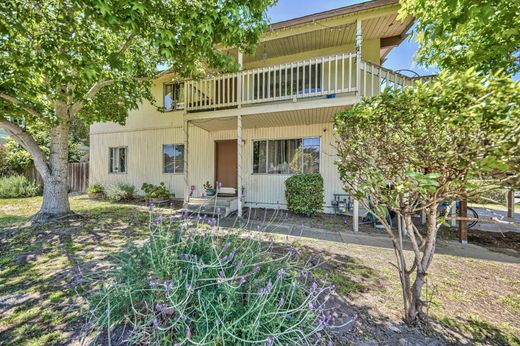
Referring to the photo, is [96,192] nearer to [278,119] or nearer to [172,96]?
[172,96]

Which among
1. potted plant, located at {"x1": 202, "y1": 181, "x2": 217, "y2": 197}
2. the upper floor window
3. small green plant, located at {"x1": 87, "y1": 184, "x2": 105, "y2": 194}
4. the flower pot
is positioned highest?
the upper floor window

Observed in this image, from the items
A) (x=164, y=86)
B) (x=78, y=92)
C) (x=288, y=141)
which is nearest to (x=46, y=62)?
(x=78, y=92)

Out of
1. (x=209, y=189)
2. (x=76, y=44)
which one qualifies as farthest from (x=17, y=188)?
(x=76, y=44)

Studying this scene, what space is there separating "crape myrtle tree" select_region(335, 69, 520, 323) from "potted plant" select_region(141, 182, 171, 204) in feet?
28.1

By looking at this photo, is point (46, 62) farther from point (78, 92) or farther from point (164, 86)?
point (164, 86)

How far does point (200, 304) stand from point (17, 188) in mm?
14907

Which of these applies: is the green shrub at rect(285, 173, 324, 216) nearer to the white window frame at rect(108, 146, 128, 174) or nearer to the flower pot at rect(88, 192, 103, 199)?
the white window frame at rect(108, 146, 128, 174)

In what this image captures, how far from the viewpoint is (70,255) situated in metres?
3.86

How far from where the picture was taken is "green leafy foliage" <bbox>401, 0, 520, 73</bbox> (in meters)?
3.13

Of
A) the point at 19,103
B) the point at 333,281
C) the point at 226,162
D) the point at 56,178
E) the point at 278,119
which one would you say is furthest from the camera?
the point at 226,162

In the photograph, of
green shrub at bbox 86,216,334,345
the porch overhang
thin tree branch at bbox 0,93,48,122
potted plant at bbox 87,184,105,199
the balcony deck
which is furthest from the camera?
potted plant at bbox 87,184,105,199

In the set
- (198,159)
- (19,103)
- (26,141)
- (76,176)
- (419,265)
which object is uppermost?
(19,103)

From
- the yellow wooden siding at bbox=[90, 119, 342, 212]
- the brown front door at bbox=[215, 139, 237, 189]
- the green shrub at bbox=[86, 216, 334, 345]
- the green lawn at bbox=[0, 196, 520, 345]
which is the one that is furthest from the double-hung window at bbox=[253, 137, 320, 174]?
the green shrub at bbox=[86, 216, 334, 345]

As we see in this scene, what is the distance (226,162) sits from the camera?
954 cm
